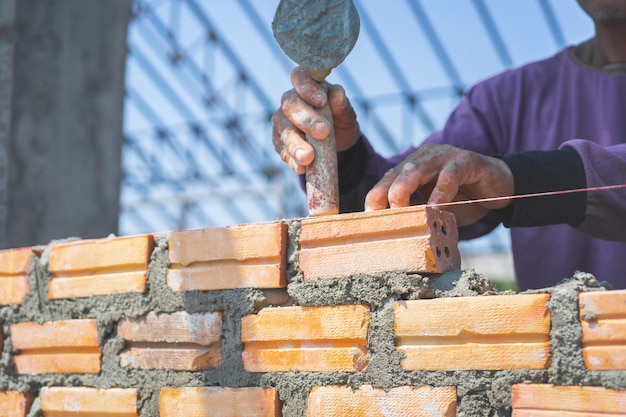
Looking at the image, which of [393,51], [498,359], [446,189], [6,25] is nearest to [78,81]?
[6,25]

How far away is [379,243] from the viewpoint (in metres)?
1.64

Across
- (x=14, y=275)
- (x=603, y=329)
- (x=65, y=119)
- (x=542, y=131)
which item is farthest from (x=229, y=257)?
(x=65, y=119)

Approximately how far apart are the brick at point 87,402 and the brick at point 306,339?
1.07ft

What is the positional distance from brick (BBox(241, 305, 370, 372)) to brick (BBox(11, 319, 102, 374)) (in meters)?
0.43

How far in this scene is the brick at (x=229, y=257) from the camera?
1746 mm

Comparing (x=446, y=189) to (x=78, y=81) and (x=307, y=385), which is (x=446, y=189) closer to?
(x=307, y=385)

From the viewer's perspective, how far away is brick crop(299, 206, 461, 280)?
160cm

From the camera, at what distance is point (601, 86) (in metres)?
2.58

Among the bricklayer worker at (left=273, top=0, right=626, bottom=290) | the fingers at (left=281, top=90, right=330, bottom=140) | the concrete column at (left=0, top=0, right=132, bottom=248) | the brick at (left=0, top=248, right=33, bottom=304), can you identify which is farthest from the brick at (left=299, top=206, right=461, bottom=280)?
the concrete column at (left=0, top=0, right=132, bottom=248)

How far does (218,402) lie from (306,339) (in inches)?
9.7

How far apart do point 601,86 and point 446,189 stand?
110 cm

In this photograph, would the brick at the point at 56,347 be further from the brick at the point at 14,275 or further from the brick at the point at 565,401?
the brick at the point at 565,401

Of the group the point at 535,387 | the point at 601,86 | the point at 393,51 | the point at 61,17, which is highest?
the point at 393,51

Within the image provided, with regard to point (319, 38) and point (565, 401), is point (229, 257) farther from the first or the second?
point (565, 401)
